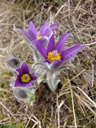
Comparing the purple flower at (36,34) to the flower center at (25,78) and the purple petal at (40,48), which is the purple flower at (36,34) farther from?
the flower center at (25,78)

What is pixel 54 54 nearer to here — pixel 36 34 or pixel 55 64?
pixel 55 64

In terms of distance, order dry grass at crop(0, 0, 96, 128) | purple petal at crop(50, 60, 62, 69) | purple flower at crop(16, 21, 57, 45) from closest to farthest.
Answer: purple petal at crop(50, 60, 62, 69), purple flower at crop(16, 21, 57, 45), dry grass at crop(0, 0, 96, 128)

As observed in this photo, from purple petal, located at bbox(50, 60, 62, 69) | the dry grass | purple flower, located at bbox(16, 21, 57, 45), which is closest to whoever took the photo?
purple petal, located at bbox(50, 60, 62, 69)

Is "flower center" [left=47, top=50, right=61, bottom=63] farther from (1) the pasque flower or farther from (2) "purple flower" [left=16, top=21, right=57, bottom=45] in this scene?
(2) "purple flower" [left=16, top=21, right=57, bottom=45]

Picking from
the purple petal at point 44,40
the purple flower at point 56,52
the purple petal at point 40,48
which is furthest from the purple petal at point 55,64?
the purple petal at point 44,40

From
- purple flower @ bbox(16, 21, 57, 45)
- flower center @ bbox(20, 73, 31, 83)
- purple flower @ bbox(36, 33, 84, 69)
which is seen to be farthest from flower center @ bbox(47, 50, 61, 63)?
flower center @ bbox(20, 73, 31, 83)
